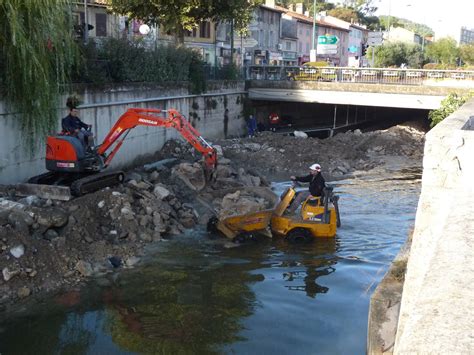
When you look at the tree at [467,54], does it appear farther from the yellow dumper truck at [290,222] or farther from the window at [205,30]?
the yellow dumper truck at [290,222]

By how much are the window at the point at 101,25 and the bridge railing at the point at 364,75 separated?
9139mm

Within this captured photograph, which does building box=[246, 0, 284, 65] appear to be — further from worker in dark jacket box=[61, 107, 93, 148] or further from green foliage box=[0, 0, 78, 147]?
worker in dark jacket box=[61, 107, 93, 148]

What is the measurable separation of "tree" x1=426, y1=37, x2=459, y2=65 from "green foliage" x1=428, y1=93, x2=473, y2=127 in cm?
5362

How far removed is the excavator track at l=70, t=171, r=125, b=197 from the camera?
45.3ft

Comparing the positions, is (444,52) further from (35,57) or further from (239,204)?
(35,57)

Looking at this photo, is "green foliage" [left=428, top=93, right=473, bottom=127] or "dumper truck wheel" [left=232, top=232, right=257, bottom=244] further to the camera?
"green foliage" [left=428, top=93, right=473, bottom=127]

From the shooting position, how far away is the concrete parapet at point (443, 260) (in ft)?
6.65

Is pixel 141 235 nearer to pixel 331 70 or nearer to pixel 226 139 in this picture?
pixel 226 139

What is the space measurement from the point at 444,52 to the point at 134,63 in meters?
66.1

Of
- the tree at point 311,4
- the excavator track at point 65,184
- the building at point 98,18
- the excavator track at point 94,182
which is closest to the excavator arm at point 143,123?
the excavator track at point 94,182

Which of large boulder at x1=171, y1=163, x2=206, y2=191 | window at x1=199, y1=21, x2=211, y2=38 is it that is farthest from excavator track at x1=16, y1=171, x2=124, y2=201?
window at x1=199, y1=21, x2=211, y2=38

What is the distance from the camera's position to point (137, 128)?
21.4 metres

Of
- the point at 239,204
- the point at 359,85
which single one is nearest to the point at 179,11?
the point at 359,85

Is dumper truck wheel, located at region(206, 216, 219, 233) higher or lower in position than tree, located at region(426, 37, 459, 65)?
lower
